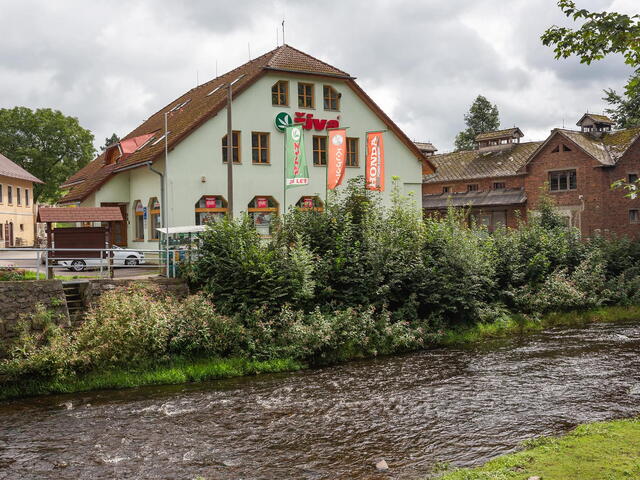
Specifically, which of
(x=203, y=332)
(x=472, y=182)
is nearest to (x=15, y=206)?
(x=472, y=182)

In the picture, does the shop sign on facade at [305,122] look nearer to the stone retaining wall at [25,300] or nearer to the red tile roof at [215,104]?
the red tile roof at [215,104]

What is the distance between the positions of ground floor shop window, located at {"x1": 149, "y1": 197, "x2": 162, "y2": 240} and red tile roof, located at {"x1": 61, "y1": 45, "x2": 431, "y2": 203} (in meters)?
2.03

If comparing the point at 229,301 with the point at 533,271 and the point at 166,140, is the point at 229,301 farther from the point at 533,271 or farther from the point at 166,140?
the point at 533,271

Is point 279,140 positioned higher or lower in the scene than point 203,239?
higher

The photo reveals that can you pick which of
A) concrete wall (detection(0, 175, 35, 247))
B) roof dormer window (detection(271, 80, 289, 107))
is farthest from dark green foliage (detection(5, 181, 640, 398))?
concrete wall (detection(0, 175, 35, 247))

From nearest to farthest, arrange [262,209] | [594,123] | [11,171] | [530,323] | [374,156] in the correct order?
[530,323], [262,209], [374,156], [594,123], [11,171]

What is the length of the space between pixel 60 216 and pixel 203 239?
198 inches

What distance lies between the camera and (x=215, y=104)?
28.5 m

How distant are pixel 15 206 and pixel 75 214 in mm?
39822

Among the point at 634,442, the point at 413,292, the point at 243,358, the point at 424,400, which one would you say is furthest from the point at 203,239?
the point at 634,442

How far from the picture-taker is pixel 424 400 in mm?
13422

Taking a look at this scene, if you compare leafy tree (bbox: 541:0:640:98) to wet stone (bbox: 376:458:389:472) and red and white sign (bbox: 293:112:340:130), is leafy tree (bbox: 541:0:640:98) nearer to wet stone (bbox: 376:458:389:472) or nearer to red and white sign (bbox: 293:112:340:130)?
wet stone (bbox: 376:458:389:472)

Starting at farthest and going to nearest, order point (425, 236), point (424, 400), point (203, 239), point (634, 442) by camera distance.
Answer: point (425, 236), point (203, 239), point (424, 400), point (634, 442)

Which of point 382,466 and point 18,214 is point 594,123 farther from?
point 18,214
